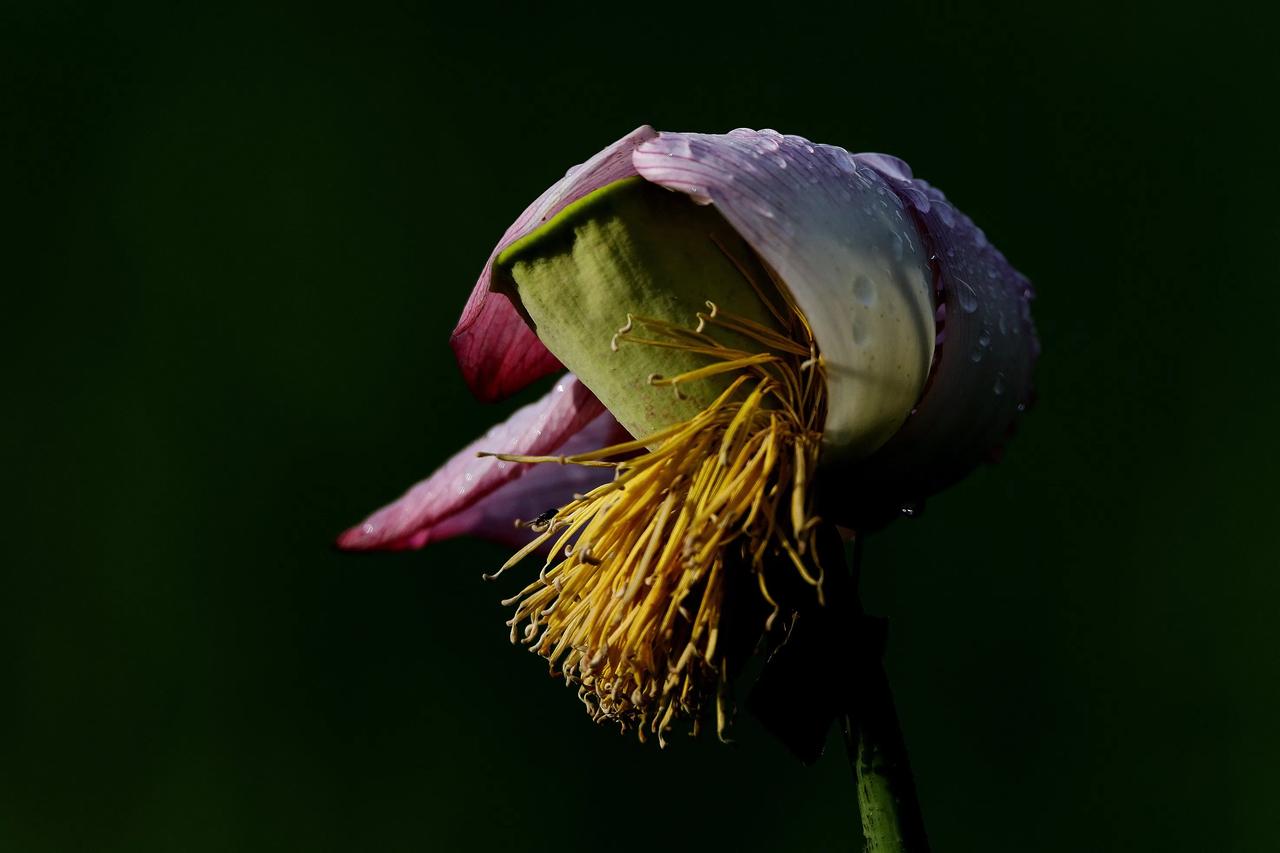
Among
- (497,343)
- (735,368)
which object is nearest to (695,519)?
(735,368)

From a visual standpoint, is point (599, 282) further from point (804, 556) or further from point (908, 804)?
point (908, 804)

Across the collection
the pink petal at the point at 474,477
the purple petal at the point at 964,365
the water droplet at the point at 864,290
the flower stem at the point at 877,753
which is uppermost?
the water droplet at the point at 864,290

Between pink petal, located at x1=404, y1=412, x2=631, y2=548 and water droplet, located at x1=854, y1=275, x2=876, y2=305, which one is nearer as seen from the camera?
water droplet, located at x1=854, y1=275, x2=876, y2=305

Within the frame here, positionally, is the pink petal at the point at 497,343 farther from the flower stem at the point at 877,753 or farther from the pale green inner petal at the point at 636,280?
the flower stem at the point at 877,753

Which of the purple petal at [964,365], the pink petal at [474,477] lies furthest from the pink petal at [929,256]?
the pink petal at [474,477]

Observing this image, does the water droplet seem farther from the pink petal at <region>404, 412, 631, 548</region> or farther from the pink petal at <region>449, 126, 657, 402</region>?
the pink petal at <region>404, 412, 631, 548</region>

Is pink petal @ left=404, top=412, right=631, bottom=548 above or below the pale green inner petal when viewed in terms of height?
below

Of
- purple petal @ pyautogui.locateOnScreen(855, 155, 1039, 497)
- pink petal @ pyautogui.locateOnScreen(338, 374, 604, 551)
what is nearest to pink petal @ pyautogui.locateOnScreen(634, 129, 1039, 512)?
purple petal @ pyautogui.locateOnScreen(855, 155, 1039, 497)
